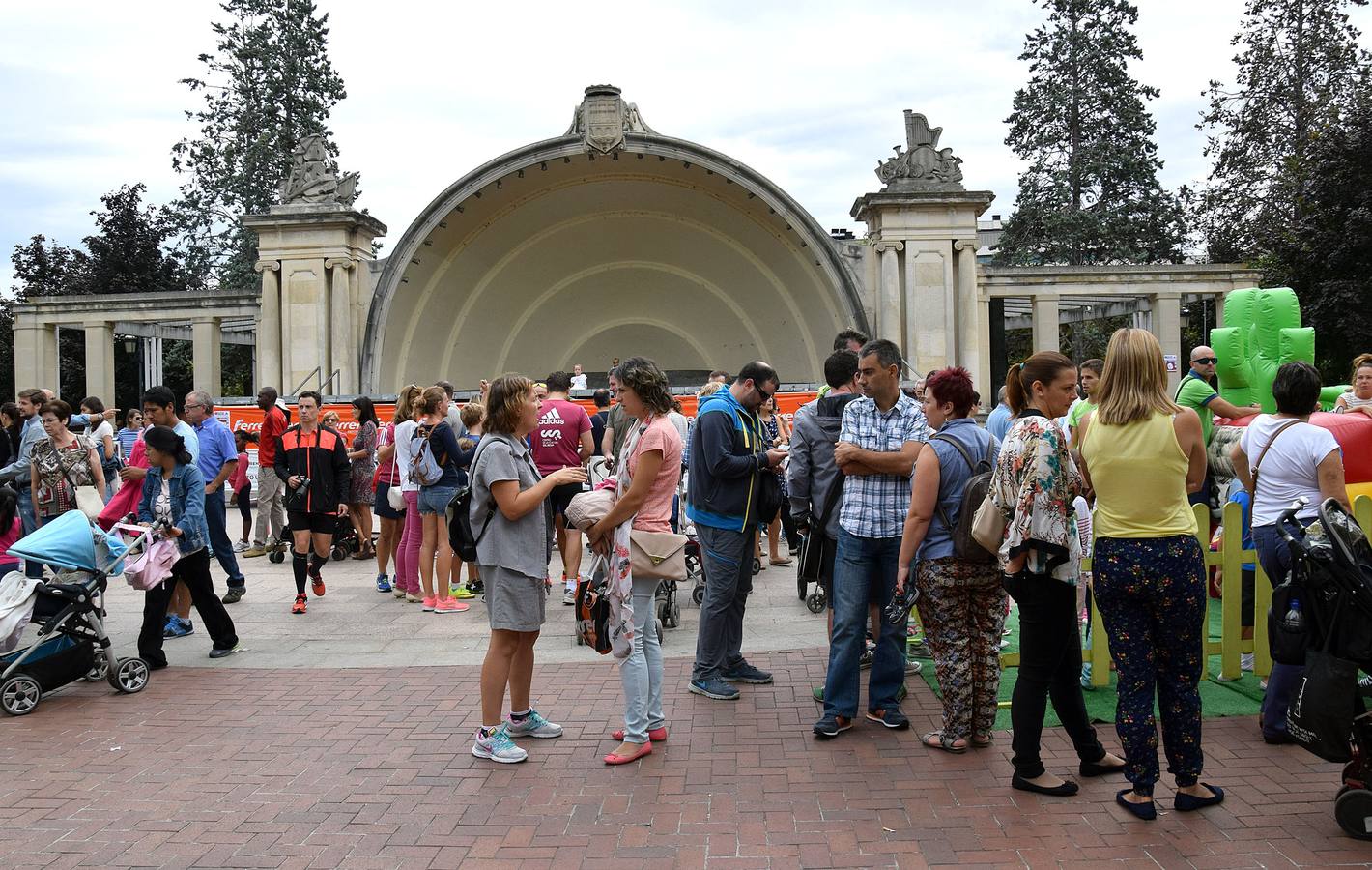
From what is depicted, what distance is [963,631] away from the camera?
494 cm

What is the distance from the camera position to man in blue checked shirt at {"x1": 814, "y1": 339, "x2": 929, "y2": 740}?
17.0 feet

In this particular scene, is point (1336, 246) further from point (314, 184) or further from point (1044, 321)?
point (314, 184)

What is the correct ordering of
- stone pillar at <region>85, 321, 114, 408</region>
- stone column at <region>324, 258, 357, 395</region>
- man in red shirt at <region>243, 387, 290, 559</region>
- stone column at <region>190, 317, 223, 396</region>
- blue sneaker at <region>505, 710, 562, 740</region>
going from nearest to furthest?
blue sneaker at <region>505, 710, 562, 740</region>, man in red shirt at <region>243, 387, 290, 559</region>, stone column at <region>324, 258, 357, 395</region>, stone column at <region>190, 317, 223, 396</region>, stone pillar at <region>85, 321, 114, 408</region>

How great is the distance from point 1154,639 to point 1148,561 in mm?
373

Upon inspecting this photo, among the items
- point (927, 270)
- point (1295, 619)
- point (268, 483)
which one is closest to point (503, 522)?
point (1295, 619)

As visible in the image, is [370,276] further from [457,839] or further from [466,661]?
[457,839]

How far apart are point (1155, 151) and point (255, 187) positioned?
111ft

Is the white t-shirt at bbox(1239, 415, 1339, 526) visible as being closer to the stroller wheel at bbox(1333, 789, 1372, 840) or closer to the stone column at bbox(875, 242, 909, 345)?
the stroller wheel at bbox(1333, 789, 1372, 840)

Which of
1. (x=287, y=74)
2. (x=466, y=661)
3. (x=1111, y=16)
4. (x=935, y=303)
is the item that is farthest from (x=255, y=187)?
(x=466, y=661)

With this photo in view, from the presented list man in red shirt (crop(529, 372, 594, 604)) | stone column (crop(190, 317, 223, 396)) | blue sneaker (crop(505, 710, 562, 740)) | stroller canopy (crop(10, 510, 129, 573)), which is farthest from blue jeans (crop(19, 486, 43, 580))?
stone column (crop(190, 317, 223, 396))

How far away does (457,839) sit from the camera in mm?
4137

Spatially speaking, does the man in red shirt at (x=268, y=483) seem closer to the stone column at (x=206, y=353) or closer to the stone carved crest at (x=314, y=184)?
the stone carved crest at (x=314, y=184)

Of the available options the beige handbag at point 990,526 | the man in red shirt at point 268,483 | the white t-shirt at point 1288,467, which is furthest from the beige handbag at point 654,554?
the man in red shirt at point 268,483

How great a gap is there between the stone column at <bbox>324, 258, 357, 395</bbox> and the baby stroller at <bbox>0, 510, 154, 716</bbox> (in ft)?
43.2
